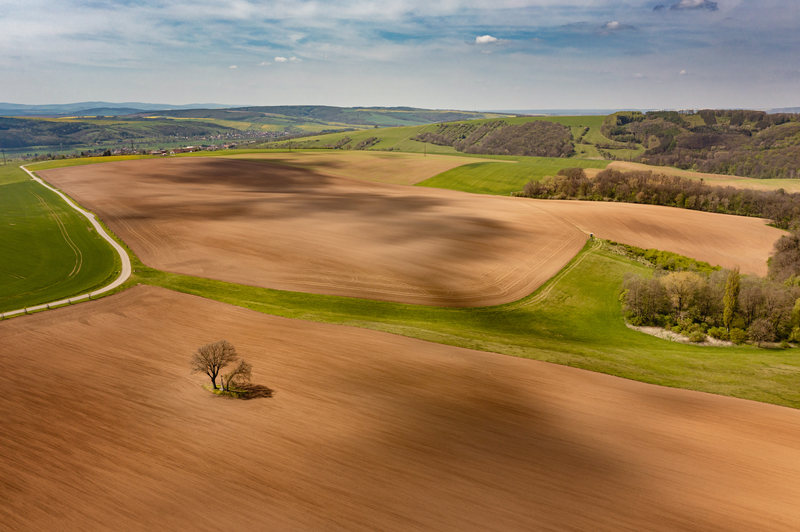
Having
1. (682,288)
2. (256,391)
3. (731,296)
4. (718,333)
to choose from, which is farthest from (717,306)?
(256,391)

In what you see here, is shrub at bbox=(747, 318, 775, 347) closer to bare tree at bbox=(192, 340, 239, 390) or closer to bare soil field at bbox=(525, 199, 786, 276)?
bare soil field at bbox=(525, 199, 786, 276)

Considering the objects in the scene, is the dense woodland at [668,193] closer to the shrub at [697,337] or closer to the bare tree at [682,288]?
the bare tree at [682,288]

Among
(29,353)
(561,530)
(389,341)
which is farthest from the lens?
(389,341)

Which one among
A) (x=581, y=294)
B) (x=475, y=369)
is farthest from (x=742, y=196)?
(x=475, y=369)

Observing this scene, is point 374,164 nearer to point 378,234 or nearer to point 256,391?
point 378,234

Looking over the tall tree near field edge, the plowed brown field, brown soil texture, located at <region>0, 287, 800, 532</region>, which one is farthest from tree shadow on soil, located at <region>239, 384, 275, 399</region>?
the tall tree near field edge

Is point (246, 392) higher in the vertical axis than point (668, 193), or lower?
lower

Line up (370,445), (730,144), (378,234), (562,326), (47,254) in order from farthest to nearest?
(730,144) < (378,234) < (47,254) < (562,326) < (370,445)

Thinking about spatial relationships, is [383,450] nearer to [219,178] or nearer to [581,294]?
[581,294]
